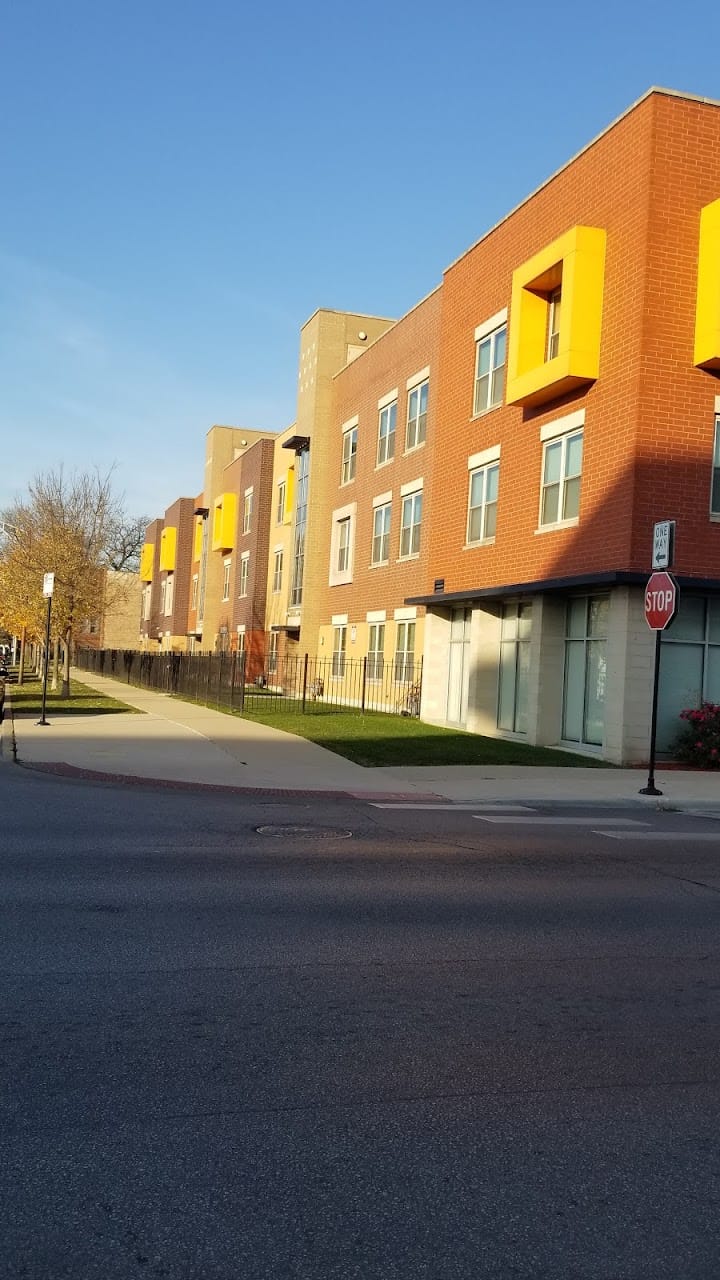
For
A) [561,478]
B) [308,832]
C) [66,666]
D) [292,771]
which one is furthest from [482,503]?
[308,832]

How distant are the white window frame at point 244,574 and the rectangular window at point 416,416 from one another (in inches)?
866

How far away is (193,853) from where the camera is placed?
31.6ft

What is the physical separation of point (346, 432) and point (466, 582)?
15.1m

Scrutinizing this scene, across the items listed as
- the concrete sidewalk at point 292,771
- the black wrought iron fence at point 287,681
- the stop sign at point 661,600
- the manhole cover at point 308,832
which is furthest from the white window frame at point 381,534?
the manhole cover at point 308,832

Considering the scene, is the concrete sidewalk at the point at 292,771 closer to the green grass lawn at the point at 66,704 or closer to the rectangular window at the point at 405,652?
the green grass lawn at the point at 66,704

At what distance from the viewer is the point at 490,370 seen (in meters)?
26.7

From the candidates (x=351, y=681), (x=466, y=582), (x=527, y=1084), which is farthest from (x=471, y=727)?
(x=527, y=1084)

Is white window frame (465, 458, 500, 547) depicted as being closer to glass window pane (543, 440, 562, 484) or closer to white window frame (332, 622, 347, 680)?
glass window pane (543, 440, 562, 484)

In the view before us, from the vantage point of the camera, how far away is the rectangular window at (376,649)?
3500 centimetres

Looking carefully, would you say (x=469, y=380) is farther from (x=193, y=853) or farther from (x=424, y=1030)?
(x=424, y=1030)

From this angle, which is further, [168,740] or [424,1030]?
[168,740]

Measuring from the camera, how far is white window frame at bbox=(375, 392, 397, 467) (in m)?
35.6

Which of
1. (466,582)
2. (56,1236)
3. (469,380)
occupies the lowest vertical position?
(56,1236)

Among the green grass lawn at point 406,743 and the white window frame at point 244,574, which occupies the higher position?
the white window frame at point 244,574
